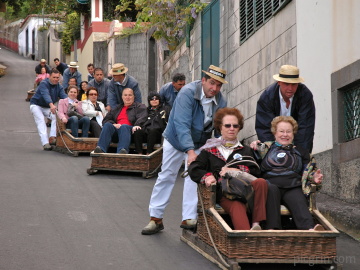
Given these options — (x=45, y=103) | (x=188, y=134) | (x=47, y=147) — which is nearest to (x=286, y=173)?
(x=188, y=134)

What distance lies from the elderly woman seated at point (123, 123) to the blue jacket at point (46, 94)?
12.0 ft

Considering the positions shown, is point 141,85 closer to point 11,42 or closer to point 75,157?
point 75,157

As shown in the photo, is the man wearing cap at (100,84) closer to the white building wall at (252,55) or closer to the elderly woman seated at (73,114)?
the elderly woman seated at (73,114)

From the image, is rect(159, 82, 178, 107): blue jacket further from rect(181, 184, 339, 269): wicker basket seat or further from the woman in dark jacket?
rect(181, 184, 339, 269): wicker basket seat

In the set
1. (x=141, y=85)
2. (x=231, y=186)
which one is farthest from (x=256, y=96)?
(x=141, y=85)

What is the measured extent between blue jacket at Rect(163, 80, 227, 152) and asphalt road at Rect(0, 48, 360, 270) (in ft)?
3.37

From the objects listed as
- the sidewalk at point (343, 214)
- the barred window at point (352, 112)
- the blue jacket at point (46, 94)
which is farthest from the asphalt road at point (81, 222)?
the blue jacket at point (46, 94)

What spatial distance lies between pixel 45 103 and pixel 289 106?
11069mm

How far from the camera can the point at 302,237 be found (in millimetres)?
7438

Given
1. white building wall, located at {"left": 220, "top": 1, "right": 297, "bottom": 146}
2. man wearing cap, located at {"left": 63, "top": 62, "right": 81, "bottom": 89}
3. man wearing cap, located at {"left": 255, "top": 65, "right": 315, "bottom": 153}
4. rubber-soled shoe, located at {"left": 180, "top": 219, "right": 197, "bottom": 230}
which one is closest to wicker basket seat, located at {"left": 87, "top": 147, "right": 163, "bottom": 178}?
white building wall, located at {"left": 220, "top": 1, "right": 297, "bottom": 146}

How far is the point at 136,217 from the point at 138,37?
2082cm

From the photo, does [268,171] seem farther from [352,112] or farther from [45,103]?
[45,103]

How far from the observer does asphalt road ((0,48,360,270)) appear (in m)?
7.79

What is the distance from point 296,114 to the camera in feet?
28.9
